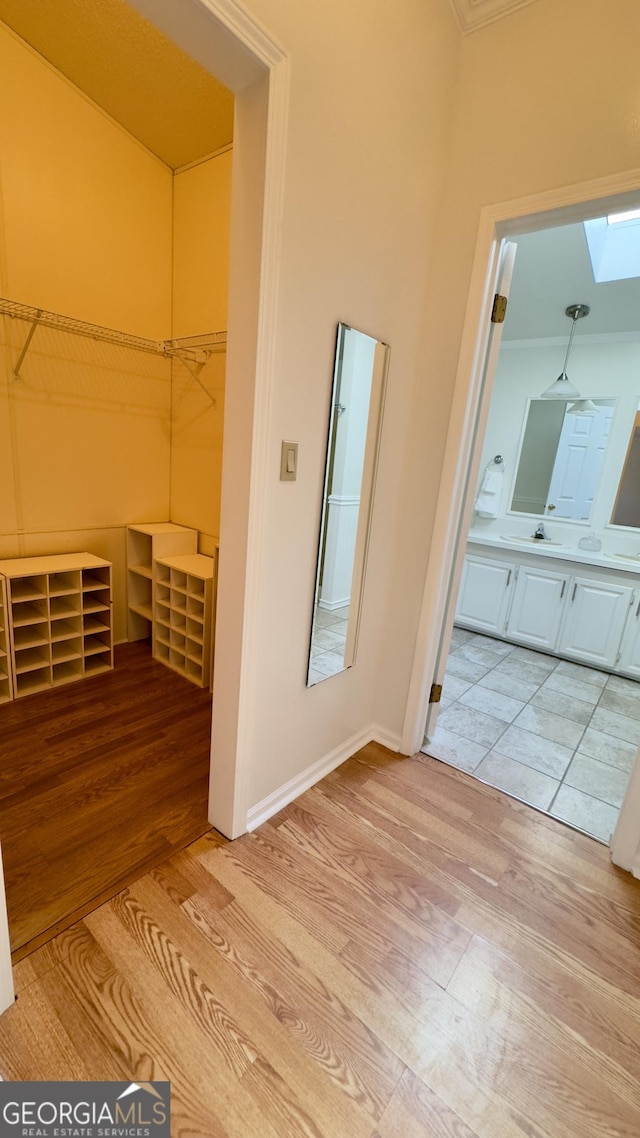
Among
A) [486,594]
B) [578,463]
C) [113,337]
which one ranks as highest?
[113,337]

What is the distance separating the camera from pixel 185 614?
262 cm

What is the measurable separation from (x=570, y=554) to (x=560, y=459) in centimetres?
96

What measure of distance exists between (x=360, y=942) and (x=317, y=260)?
1.99 meters

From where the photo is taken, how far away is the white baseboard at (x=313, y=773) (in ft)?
5.43

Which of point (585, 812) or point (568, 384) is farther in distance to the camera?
point (568, 384)

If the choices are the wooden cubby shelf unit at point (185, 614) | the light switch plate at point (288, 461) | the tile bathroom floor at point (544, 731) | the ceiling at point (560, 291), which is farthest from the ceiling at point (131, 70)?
the tile bathroom floor at point (544, 731)

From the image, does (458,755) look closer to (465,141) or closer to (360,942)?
(360,942)

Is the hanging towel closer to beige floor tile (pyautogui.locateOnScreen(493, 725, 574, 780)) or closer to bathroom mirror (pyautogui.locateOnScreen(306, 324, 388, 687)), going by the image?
beige floor tile (pyautogui.locateOnScreen(493, 725, 574, 780))

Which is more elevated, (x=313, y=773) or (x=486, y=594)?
(x=486, y=594)

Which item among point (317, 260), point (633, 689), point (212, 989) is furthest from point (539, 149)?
point (633, 689)

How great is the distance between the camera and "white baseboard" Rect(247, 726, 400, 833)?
166cm

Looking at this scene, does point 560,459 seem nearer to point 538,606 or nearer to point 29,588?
point 538,606

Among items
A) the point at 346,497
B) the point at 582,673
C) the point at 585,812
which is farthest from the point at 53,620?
the point at 582,673

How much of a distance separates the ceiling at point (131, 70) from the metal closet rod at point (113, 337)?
37.2 inches
